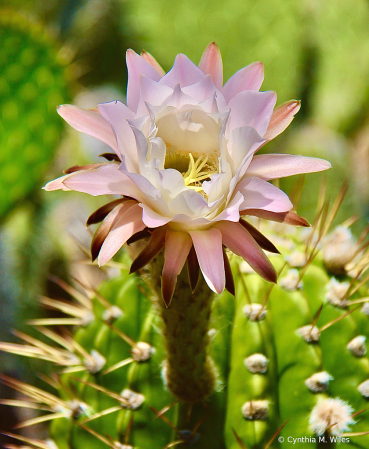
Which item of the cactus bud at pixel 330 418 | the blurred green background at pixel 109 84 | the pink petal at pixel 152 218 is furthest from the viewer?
the blurred green background at pixel 109 84

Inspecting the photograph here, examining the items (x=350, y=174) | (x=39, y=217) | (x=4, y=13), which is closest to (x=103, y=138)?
(x=4, y=13)

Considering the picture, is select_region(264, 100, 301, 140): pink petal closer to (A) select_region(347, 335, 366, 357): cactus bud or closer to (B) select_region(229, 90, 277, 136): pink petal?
(B) select_region(229, 90, 277, 136): pink petal

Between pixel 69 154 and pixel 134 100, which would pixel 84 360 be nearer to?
pixel 134 100

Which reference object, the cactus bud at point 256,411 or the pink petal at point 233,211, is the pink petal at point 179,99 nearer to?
the pink petal at point 233,211

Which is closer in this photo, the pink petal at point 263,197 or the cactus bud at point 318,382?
the pink petal at point 263,197

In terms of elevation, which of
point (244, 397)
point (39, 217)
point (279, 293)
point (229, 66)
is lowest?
point (244, 397)

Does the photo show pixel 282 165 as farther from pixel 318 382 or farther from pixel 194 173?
pixel 318 382

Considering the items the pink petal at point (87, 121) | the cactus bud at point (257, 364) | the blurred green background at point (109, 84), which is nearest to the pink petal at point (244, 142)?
the pink petal at point (87, 121)
